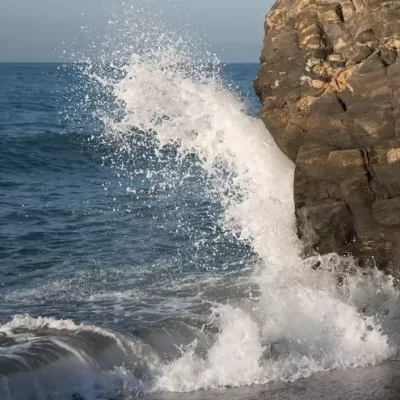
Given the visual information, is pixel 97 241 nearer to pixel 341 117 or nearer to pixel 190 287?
pixel 190 287

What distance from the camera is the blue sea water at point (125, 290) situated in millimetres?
8555

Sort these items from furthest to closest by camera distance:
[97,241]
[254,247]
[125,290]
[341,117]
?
[97,241]
[254,247]
[125,290]
[341,117]

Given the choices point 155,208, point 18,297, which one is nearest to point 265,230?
point 18,297

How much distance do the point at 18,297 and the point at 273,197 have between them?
339 cm

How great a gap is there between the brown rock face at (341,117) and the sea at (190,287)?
479 millimetres

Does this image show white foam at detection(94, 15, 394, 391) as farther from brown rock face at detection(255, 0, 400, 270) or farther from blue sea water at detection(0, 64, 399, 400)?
brown rock face at detection(255, 0, 400, 270)

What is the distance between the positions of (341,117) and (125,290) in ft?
11.8

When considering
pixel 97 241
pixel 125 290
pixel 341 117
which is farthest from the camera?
pixel 97 241

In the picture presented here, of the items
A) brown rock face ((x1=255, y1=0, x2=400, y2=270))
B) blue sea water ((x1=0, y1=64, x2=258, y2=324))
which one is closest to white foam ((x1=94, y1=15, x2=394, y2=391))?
brown rock face ((x1=255, y1=0, x2=400, y2=270))

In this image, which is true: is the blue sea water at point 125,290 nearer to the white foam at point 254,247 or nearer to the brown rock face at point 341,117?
the white foam at point 254,247

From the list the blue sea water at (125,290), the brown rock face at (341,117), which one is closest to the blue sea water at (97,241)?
the blue sea water at (125,290)

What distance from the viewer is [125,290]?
461 inches

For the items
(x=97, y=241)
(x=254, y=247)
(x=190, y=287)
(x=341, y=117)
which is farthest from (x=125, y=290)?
(x=341, y=117)

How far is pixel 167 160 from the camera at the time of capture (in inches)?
976
